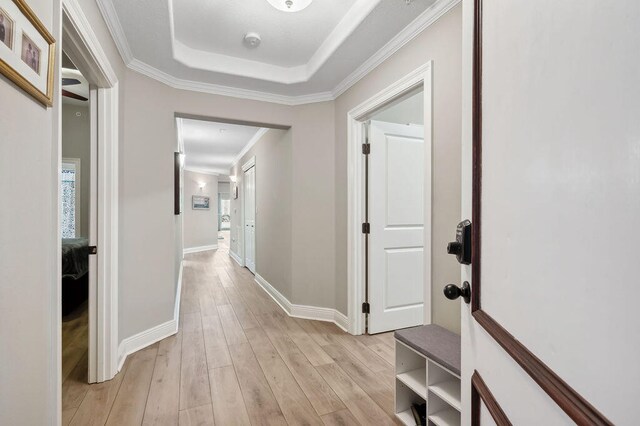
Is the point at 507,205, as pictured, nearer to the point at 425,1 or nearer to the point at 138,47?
the point at 425,1

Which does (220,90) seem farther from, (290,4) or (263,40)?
(290,4)

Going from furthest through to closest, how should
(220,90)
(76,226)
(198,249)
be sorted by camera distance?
(198,249) → (76,226) → (220,90)

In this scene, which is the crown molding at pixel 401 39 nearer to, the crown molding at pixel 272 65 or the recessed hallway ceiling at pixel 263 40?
the recessed hallway ceiling at pixel 263 40

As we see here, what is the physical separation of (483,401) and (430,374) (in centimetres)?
86

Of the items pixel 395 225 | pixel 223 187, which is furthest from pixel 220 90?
pixel 223 187

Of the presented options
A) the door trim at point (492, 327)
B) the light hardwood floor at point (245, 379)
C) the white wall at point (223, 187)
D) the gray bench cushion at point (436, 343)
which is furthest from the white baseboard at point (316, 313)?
the white wall at point (223, 187)

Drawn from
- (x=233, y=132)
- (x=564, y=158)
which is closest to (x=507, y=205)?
(x=564, y=158)

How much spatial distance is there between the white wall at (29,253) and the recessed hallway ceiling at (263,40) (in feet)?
3.39

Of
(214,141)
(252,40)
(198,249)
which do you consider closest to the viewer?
(252,40)

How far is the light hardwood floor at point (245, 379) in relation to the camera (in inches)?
65.4

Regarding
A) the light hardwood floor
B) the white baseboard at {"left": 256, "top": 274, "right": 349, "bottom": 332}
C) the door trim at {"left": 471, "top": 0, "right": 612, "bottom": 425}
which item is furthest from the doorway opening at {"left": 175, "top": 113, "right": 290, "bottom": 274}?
the door trim at {"left": 471, "top": 0, "right": 612, "bottom": 425}

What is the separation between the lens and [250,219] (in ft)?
18.5

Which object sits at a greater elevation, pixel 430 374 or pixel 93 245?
pixel 93 245

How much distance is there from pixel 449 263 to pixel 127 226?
7.69 ft
